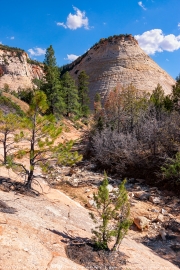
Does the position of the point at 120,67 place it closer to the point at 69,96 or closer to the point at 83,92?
the point at 83,92

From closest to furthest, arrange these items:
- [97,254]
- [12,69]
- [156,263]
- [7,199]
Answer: [97,254], [156,263], [7,199], [12,69]

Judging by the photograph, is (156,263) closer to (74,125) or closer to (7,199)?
(7,199)

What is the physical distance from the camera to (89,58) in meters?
57.8

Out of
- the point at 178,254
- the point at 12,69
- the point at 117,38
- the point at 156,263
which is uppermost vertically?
the point at 117,38

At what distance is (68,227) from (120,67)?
4811 centimetres

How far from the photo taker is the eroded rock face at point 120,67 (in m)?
46.6

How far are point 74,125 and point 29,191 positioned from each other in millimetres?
22451

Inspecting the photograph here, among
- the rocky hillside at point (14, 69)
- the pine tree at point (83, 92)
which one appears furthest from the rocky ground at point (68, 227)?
the rocky hillside at point (14, 69)

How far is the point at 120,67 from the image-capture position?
162 ft

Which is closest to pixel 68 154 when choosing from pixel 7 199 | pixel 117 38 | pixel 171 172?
pixel 7 199

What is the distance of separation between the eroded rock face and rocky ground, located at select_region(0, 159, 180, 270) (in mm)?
37128

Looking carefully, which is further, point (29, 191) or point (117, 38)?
point (117, 38)

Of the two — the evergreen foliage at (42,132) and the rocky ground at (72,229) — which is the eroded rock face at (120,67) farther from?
the evergreen foliage at (42,132)

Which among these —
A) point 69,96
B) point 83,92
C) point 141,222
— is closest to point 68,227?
point 141,222
